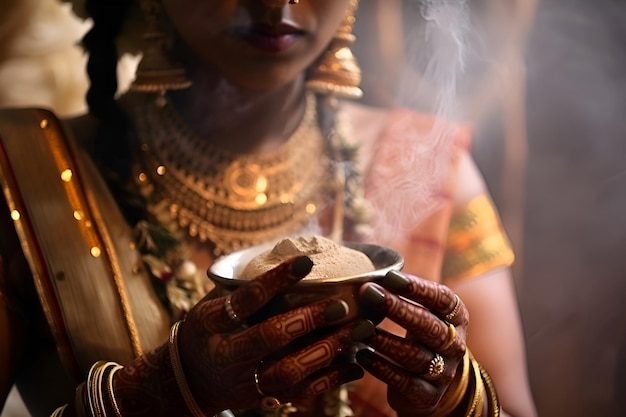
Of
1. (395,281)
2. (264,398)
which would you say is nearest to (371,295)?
(395,281)

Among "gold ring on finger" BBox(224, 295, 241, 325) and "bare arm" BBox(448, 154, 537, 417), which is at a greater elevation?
"gold ring on finger" BBox(224, 295, 241, 325)

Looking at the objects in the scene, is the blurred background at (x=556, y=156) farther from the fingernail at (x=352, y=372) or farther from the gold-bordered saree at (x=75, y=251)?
the fingernail at (x=352, y=372)

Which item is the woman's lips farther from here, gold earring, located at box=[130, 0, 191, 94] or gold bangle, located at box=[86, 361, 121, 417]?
gold bangle, located at box=[86, 361, 121, 417]

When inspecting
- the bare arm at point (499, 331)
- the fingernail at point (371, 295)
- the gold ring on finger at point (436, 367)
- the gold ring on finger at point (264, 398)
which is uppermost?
the fingernail at point (371, 295)

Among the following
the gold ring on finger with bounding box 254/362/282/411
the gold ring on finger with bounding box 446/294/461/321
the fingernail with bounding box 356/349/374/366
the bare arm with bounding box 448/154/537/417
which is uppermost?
the gold ring on finger with bounding box 446/294/461/321

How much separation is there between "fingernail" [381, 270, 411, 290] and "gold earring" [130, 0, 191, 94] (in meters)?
0.51

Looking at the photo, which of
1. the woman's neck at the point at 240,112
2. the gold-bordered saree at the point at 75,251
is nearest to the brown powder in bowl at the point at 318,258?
the gold-bordered saree at the point at 75,251

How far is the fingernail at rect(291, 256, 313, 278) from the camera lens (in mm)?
599

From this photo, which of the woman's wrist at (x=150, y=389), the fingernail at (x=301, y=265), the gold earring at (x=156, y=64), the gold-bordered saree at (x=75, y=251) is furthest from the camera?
the gold earring at (x=156, y=64)

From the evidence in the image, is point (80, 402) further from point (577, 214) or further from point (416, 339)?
point (577, 214)

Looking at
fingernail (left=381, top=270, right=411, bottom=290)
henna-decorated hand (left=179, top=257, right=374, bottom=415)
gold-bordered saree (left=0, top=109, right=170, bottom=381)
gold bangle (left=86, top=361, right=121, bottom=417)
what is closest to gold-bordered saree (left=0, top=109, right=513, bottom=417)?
gold-bordered saree (left=0, top=109, right=170, bottom=381)

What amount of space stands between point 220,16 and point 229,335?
43 cm

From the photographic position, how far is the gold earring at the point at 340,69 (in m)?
1.04

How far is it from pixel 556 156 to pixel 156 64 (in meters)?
0.59
